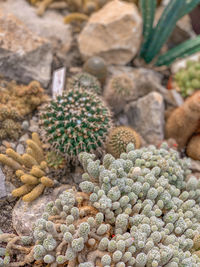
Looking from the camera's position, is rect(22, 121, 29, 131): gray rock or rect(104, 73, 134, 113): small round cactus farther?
rect(104, 73, 134, 113): small round cactus

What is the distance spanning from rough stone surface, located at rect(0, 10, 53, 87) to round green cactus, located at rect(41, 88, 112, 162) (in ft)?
2.87

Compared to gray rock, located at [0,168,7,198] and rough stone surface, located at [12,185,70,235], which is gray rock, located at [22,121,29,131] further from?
rough stone surface, located at [12,185,70,235]

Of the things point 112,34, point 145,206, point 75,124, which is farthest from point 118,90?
Result: point 145,206

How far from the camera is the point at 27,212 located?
264cm

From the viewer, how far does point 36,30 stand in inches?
175

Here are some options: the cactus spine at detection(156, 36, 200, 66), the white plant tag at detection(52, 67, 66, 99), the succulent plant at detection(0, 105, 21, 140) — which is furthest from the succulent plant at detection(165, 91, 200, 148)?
the succulent plant at detection(0, 105, 21, 140)

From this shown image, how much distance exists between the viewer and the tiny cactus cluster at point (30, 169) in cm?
268

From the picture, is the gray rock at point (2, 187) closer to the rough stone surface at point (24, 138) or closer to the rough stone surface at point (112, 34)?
the rough stone surface at point (24, 138)

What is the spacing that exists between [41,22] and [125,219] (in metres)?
3.52

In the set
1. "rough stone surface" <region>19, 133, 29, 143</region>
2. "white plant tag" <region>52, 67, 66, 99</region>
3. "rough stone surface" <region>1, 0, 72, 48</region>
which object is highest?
"rough stone surface" <region>1, 0, 72, 48</region>

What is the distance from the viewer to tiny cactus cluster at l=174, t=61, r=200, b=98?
421 centimetres

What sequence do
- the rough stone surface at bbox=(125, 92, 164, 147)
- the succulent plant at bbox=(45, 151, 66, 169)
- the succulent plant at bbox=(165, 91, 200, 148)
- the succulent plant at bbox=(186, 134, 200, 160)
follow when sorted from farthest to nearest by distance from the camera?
the rough stone surface at bbox=(125, 92, 164, 147) < the succulent plant at bbox=(186, 134, 200, 160) < the succulent plant at bbox=(165, 91, 200, 148) < the succulent plant at bbox=(45, 151, 66, 169)

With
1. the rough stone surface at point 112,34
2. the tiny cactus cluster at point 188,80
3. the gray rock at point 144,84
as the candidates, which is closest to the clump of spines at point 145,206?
the gray rock at point 144,84

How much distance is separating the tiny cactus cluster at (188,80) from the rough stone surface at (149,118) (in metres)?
0.69
